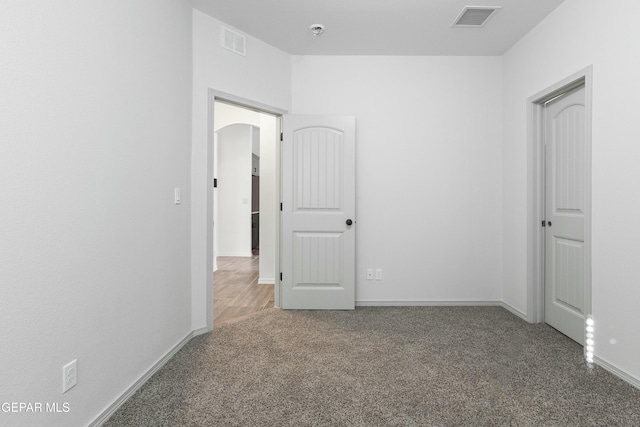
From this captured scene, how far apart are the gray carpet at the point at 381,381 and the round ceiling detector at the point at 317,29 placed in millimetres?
2630

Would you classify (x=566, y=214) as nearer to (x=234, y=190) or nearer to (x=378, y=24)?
(x=378, y=24)

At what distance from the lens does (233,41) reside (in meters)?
3.11

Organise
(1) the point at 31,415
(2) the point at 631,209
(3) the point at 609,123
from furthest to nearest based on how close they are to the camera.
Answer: (3) the point at 609,123, (2) the point at 631,209, (1) the point at 31,415

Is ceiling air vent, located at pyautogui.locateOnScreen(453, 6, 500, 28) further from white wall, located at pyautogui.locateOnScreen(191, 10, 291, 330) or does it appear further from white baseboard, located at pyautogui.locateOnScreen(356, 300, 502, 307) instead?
white baseboard, located at pyautogui.locateOnScreen(356, 300, 502, 307)

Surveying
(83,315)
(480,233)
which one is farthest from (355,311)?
(83,315)

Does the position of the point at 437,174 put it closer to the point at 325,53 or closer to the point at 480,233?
the point at 480,233

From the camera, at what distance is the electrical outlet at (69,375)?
1488mm

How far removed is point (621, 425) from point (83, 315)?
2601 millimetres

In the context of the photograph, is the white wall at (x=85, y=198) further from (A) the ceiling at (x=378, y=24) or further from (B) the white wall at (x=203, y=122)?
(A) the ceiling at (x=378, y=24)

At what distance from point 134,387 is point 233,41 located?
109 inches

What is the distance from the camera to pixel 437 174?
3.72 m
